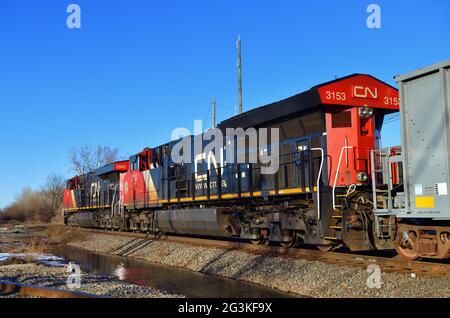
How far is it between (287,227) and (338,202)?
191cm

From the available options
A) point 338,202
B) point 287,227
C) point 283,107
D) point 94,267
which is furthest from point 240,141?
point 94,267

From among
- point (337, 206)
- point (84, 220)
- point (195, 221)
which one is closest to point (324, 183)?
point (337, 206)

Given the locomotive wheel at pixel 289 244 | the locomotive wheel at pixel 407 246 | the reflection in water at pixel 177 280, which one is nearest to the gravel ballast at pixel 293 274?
the reflection in water at pixel 177 280

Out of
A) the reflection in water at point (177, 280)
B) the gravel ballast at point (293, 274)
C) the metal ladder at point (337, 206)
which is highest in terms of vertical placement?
the metal ladder at point (337, 206)

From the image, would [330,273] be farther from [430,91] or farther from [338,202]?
[430,91]

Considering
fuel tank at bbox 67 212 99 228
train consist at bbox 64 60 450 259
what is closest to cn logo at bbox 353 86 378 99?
train consist at bbox 64 60 450 259

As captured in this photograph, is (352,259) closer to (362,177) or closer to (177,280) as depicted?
(362,177)

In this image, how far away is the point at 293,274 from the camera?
32.0 ft

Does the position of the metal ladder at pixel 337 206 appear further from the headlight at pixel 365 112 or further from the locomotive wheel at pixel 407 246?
the locomotive wheel at pixel 407 246

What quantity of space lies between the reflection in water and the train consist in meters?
2.34

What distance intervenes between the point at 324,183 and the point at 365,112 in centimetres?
203

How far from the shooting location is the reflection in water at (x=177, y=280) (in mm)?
9188

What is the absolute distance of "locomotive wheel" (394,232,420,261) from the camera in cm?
879

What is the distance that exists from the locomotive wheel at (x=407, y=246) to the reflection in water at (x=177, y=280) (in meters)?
2.51
